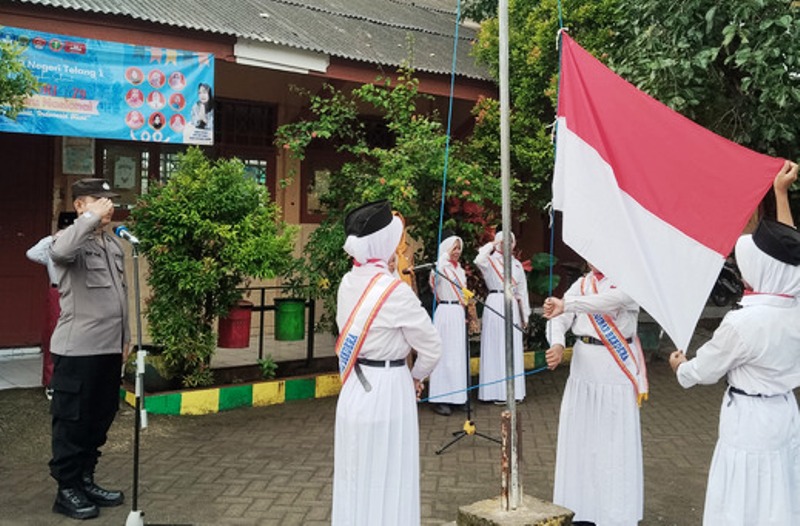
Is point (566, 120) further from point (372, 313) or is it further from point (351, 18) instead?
point (351, 18)

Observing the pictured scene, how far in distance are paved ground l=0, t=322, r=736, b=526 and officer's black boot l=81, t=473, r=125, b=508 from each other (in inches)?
3.9

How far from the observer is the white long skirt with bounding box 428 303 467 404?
7992mm

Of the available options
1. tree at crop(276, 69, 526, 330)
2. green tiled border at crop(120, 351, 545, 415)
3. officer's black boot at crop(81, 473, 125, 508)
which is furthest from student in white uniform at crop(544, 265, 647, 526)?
green tiled border at crop(120, 351, 545, 415)

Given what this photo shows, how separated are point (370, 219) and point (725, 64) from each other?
487cm

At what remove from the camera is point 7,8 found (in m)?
7.36

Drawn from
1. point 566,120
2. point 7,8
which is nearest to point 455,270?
point 566,120

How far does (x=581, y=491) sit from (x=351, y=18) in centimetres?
867

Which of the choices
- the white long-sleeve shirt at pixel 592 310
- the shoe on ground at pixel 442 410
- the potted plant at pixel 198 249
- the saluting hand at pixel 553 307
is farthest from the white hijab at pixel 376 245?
the shoe on ground at pixel 442 410

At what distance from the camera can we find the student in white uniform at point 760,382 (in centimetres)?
370

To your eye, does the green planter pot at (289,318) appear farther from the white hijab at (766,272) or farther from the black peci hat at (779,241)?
the black peci hat at (779,241)

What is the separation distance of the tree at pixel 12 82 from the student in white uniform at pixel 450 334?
4039 mm

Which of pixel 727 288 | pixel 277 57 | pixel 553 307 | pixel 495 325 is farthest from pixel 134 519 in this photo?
pixel 727 288

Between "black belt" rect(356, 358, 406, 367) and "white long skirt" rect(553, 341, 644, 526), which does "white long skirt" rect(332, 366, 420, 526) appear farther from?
"white long skirt" rect(553, 341, 644, 526)

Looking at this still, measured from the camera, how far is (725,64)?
7.31 metres
